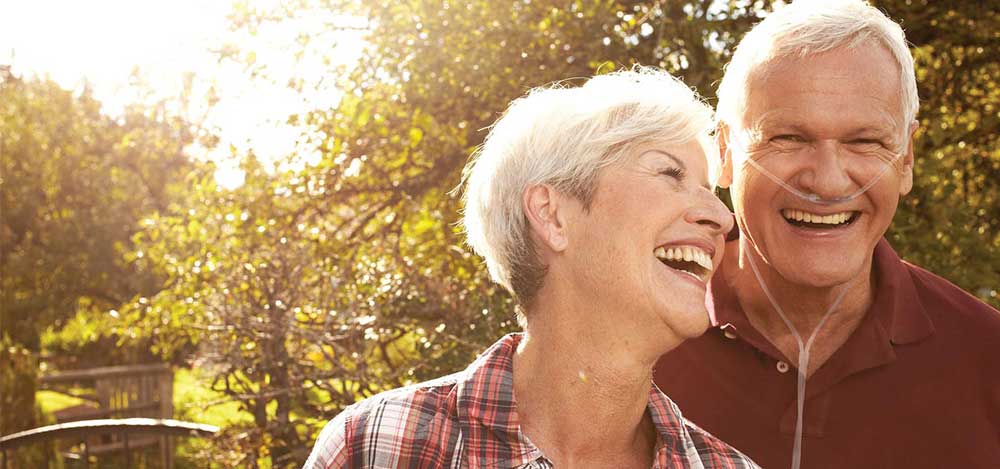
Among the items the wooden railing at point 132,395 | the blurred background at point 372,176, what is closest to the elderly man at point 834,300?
the blurred background at point 372,176

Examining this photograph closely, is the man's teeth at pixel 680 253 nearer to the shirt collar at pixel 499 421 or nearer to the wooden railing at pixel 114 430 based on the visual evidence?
the shirt collar at pixel 499 421

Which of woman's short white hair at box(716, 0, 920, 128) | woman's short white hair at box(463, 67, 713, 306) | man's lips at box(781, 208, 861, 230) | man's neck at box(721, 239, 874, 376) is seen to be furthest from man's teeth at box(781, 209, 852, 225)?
woman's short white hair at box(463, 67, 713, 306)

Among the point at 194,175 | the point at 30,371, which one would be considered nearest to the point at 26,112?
the point at 30,371

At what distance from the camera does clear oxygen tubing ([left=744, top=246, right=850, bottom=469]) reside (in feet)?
7.82

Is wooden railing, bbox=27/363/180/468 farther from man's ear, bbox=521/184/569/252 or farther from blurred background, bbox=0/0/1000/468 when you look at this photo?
man's ear, bbox=521/184/569/252

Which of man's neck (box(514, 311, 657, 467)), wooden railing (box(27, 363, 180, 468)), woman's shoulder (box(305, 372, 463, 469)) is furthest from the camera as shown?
wooden railing (box(27, 363, 180, 468))

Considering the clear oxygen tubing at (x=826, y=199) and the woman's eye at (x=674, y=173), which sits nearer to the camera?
the woman's eye at (x=674, y=173)

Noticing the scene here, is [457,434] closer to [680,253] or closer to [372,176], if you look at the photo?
[680,253]

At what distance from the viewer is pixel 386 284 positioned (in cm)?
461

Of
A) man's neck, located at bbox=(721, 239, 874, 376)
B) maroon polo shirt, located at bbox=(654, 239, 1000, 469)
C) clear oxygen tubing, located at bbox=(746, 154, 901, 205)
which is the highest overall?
clear oxygen tubing, located at bbox=(746, 154, 901, 205)

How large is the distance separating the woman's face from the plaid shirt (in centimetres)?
25

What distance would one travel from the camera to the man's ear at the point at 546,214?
2.13m

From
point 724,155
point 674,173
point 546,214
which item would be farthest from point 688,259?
point 724,155

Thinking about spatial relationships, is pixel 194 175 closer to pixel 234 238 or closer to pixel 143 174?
pixel 234 238
